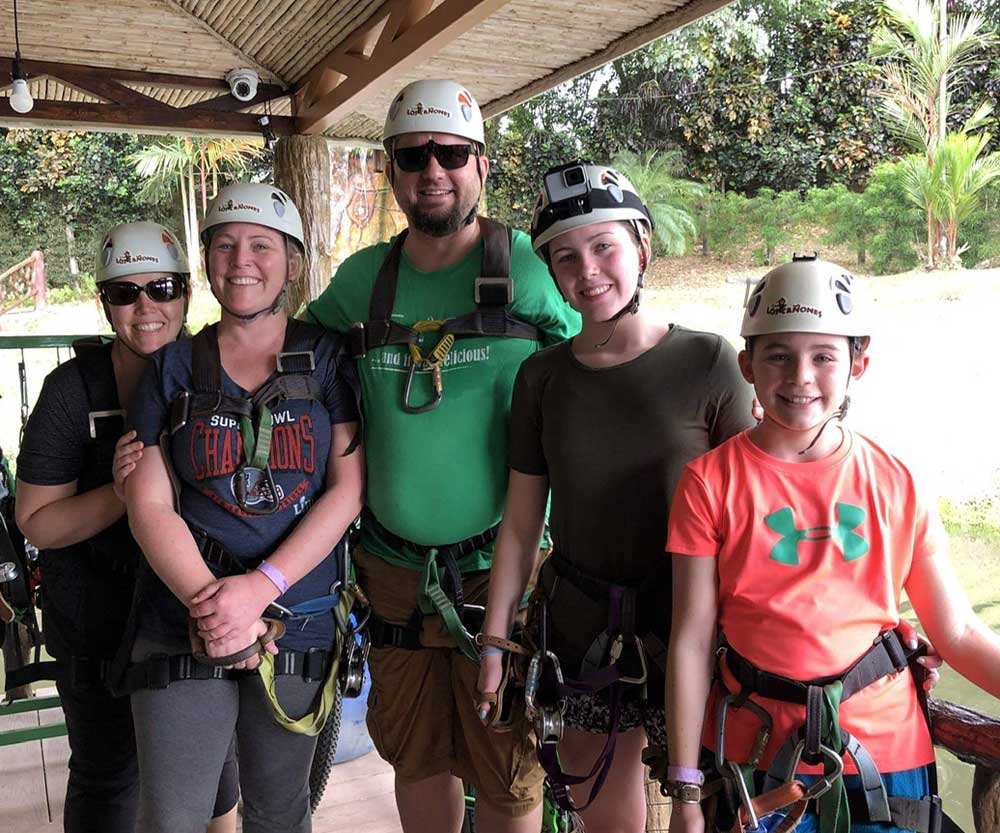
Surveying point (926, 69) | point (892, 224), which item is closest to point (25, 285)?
point (892, 224)

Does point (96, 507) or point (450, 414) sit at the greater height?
point (450, 414)

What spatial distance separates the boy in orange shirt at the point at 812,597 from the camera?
1451mm

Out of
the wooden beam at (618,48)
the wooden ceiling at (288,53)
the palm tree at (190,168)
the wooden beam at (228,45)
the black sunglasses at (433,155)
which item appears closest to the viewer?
the black sunglasses at (433,155)

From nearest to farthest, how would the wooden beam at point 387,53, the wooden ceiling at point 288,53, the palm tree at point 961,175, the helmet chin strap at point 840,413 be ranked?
the helmet chin strap at point 840,413
the wooden beam at point 387,53
the wooden ceiling at point 288,53
the palm tree at point 961,175

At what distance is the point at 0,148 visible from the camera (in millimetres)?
19656

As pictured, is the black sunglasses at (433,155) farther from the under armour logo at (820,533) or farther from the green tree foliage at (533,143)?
the green tree foliage at (533,143)

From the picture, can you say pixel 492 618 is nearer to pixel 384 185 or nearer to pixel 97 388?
pixel 97 388

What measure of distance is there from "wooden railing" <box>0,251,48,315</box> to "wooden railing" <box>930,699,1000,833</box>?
2101 centimetres

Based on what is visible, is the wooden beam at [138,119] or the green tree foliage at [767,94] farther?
the green tree foliage at [767,94]

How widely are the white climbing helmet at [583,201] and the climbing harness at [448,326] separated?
250 mm

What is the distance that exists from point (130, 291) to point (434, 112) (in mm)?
839

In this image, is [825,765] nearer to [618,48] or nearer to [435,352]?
[435,352]

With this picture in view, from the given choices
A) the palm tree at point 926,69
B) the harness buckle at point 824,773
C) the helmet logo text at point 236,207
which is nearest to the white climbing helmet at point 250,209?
the helmet logo text at point 236,207

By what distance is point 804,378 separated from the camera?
147 cm
